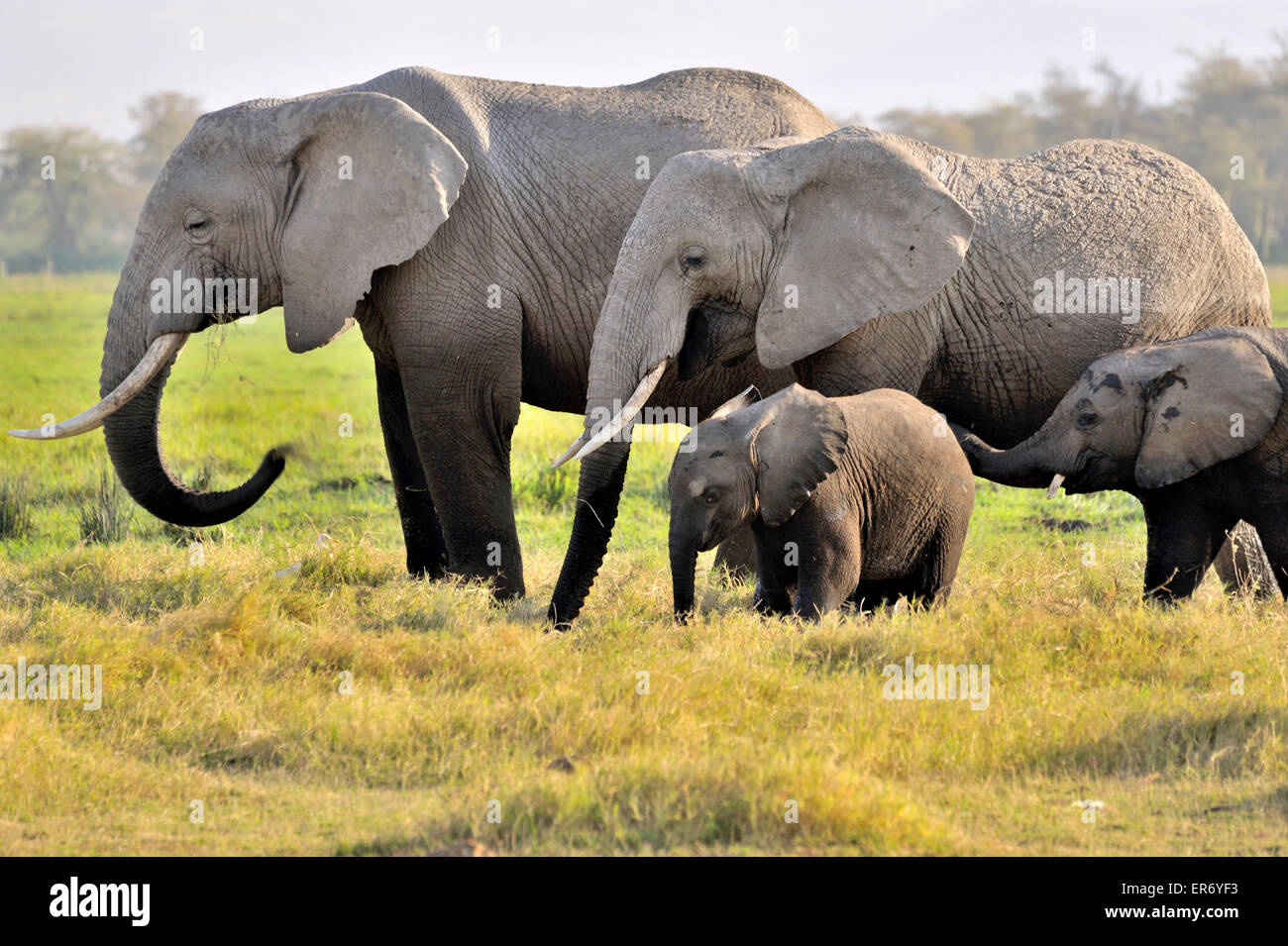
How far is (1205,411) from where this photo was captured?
7641 millimetres

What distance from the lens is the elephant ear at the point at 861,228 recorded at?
25.8 ft

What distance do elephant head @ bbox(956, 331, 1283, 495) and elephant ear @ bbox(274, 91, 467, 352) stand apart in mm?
2782

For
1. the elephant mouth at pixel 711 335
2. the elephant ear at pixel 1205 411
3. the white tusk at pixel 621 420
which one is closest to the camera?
the white tusk at pixel 621 420

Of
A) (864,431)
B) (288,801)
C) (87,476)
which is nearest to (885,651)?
(864,431)

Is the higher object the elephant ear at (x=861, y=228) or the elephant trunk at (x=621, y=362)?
the elephant ear at (x=861, y=228)

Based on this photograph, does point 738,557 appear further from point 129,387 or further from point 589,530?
point 129,387

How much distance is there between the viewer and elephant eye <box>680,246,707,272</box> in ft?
25.2

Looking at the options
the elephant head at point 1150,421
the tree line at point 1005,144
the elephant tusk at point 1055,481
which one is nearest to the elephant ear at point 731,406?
the elephant head at point 1150,421

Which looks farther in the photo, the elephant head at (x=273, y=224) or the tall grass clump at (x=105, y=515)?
the tall grass clump at (x=105, y=515)

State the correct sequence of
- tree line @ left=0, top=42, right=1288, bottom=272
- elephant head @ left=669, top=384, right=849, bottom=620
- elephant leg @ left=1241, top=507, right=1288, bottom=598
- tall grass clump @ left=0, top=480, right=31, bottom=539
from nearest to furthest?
elephant head @ left=669, top=384, right=849, bottom=620, elephant leg @ left=1241, top=507, right=1288, bottom=598, tall grass clump @ left=0, top=480, right=31, bottom=539, tree line @ left=0, top=42, right=1288, bottom=272

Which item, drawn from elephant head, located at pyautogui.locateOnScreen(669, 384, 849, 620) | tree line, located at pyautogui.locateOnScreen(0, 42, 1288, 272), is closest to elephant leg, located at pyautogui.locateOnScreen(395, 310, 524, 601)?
elephant head, located at pyautogui.locateOnScreen(669, 384, 849, 620)

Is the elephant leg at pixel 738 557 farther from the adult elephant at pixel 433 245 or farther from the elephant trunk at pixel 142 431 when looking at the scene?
the elephant trunk at pixel 142 431

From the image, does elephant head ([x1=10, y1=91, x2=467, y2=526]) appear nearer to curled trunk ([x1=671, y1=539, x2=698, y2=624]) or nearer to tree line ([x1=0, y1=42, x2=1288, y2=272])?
curled trunk ([x1=671, y1=539, x2=698, y2=624])

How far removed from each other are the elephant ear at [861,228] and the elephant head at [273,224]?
1.66m
